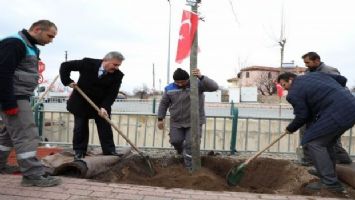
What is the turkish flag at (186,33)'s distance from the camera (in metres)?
5.81

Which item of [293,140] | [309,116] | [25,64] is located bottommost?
[293,140]

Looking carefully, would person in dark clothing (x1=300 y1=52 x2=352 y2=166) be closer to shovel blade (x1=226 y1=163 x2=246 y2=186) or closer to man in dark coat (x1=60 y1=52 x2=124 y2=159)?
shovel blade (x1=226 y1=163 x2=246 y2=186)

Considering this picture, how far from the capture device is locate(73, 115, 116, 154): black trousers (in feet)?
20.3

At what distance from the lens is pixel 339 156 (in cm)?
639

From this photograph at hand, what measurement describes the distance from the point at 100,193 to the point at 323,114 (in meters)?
2.68

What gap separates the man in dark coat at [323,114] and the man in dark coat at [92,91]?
8.04 feet

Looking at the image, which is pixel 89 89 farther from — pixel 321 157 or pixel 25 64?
pixel 321 157

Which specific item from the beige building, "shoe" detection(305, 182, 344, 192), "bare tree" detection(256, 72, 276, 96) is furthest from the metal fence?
the beige building

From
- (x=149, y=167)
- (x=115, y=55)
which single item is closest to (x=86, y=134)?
(x=149, y=167)

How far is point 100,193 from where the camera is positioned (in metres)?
4.20

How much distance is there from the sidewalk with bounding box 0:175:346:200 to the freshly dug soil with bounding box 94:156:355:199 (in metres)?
0.63

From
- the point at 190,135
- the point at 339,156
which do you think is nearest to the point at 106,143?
the point at 190,135

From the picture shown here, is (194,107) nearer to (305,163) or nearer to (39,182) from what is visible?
(305,163)

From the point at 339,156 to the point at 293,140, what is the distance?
15.0 ft
